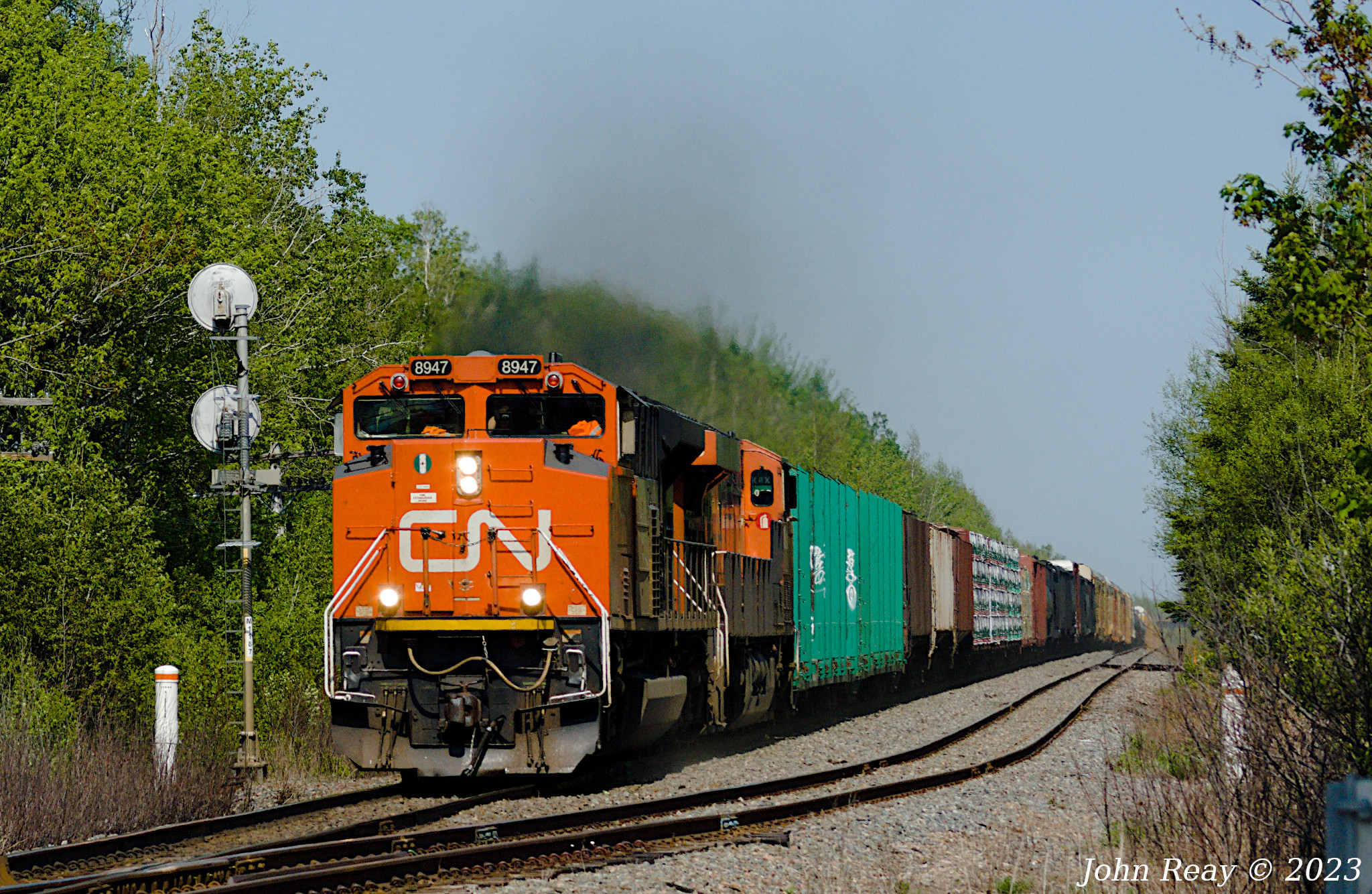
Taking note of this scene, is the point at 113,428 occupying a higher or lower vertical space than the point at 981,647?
higher

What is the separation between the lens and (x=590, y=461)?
12055 mm

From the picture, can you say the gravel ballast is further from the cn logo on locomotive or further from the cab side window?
the cab side window

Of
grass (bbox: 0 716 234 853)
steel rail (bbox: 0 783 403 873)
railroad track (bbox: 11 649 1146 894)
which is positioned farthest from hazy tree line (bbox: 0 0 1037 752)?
railroad track (bbox: 11 649 1146 894)

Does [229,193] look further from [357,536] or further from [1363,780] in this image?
[1363,780]

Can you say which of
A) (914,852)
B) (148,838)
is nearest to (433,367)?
(148,838)

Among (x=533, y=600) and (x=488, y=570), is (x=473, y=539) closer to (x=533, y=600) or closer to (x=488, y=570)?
(x=488, y=570)

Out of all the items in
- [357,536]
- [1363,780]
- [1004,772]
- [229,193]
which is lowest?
[1004,772]

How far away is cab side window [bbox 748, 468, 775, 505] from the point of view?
17688 millimetres

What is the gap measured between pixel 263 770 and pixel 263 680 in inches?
216

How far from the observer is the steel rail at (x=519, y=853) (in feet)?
24.7

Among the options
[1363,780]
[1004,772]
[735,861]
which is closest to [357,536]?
[735,861]

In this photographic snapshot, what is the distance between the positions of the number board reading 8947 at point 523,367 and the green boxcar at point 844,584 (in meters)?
7.32

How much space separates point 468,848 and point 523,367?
4.91 meters

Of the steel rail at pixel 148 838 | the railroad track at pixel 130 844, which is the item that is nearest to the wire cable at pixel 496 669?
the steel rail at pixel 148 838
